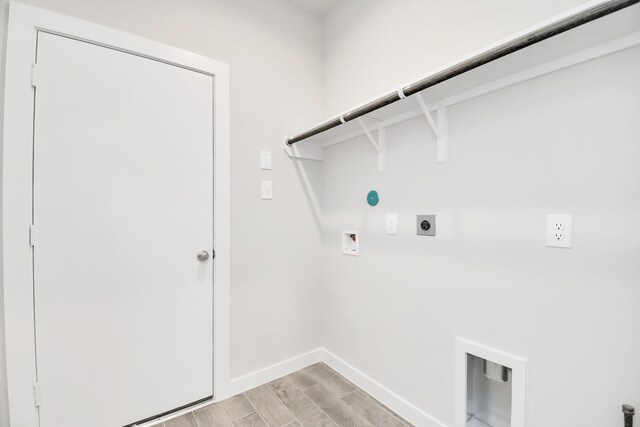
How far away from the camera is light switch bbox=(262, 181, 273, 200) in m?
1.89

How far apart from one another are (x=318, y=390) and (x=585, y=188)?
175 centimetres

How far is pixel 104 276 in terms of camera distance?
1.40 m

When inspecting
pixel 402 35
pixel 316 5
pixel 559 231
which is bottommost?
pixel 559 231

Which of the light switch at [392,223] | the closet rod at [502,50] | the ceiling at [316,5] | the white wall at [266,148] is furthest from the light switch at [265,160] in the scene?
the ceiling at [316,5]

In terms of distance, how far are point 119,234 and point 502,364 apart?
74.4 inches

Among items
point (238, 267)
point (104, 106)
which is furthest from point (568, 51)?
point (104, 106)

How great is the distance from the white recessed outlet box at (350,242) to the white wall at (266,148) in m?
0.28

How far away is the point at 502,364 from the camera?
1.15m

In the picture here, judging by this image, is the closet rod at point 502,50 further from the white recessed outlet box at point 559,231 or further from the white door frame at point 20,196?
the white door frame at point 20,196

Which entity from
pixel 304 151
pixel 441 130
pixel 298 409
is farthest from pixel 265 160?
pixel 298 409

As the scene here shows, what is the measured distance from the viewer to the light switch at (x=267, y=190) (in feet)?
6.20

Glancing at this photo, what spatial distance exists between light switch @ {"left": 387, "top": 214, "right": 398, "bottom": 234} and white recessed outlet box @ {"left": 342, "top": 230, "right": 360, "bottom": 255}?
0.29 m

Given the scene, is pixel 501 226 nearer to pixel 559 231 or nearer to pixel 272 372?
pixel 559 231

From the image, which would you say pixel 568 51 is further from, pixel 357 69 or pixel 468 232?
pixel 357 69
